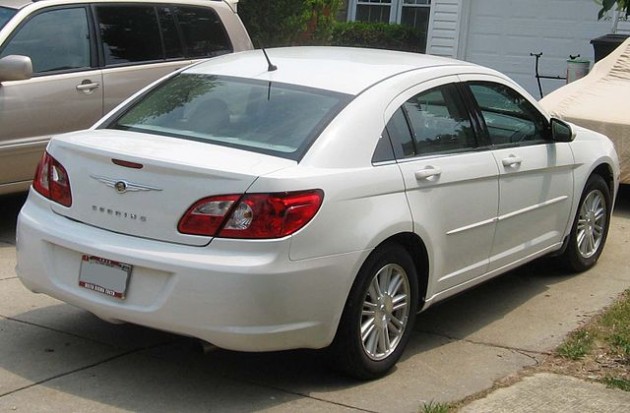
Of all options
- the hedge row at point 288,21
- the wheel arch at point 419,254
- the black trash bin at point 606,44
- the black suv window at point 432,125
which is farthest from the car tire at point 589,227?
the black trash bin at point 606,44

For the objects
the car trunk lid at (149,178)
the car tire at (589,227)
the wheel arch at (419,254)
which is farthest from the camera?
the car tire at (589,227)

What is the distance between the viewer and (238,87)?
5.41 m

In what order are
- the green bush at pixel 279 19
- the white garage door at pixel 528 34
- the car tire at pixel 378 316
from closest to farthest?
the car tire at pixel 378 316 < the green bush at pixel 279 19 < the white garage door at pixel 528 34

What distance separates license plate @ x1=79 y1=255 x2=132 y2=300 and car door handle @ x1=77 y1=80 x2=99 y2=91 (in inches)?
126

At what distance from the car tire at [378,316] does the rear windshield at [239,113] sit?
68 cm

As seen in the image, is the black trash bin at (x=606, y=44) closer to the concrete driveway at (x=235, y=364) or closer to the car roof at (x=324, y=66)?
the concrete driveway at (x=235, y=364)

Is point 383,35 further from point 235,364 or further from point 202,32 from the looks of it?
point 235,364

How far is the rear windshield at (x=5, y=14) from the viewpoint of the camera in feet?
24.3

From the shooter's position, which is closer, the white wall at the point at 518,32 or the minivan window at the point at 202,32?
the minivan window at the point at 202,32

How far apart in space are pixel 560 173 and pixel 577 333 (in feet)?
3.86

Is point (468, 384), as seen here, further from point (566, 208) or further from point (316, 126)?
point (566, 208)

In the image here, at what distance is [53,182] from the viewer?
5031 mm

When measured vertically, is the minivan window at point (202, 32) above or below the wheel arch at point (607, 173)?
above

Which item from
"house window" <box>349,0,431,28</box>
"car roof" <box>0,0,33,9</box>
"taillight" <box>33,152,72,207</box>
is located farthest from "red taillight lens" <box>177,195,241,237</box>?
"house window" <box>349,0,431,28</box>
